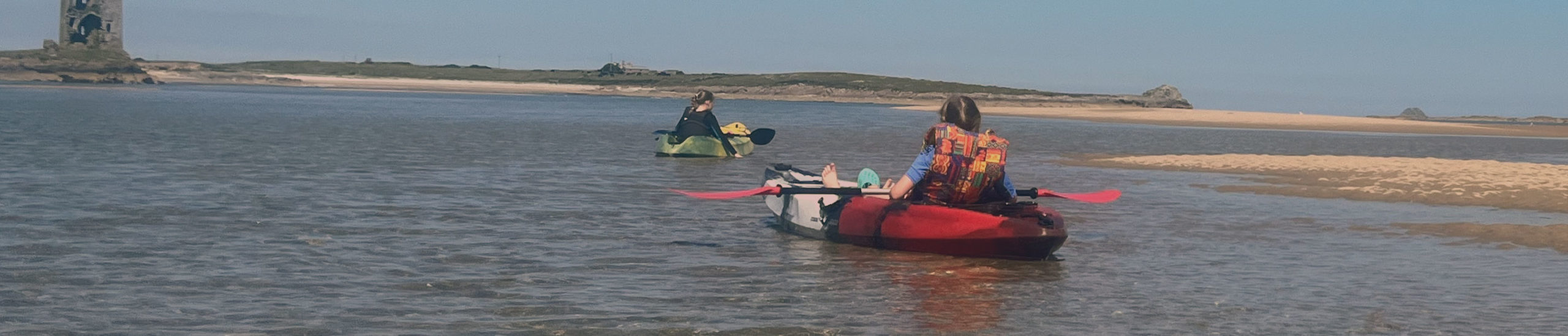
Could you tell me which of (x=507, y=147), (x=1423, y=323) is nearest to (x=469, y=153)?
(x=507, y=147)

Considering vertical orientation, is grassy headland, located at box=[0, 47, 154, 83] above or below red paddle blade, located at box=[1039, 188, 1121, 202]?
below

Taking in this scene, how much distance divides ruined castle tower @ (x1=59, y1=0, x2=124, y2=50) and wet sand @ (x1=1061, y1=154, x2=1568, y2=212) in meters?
132

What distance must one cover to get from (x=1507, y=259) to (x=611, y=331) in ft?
29.7

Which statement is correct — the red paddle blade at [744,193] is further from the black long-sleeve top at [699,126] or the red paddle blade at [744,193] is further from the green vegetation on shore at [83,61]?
the green vegetation on shore at [83,61]

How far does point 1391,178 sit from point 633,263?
16.4 m

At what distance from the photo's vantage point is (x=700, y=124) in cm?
3080

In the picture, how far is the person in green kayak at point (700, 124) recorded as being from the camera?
99.7ft

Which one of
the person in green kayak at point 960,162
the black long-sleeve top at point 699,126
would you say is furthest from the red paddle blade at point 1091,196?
the black long-sleeve top at point 699,126

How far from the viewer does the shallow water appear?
34.8ft

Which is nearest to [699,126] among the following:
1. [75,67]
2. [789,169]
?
[789,169]

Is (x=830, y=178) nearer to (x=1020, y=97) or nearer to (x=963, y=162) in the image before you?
(x=963, y=162)

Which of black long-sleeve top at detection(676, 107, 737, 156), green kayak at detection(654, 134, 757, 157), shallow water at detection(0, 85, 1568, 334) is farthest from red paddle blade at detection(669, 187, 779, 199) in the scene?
black long-sleeve top at detection(676, 107, 737, 156)

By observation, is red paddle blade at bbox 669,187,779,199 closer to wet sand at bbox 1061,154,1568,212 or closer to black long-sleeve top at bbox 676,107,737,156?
wet sand at bbox 1061,154,1568,212

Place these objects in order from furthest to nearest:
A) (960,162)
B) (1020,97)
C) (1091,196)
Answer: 1. (1020,97)
2. (1091,196)
3. (960,162)
